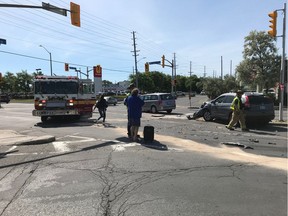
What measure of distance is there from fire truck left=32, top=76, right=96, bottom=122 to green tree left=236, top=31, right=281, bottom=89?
3178cm

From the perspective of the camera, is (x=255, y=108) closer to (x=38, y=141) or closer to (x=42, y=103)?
(x=38, y=141)

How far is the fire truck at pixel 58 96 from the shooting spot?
685 inches

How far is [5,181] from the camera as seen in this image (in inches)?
254

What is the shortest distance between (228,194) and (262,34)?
4223cm

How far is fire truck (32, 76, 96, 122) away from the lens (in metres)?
17.4

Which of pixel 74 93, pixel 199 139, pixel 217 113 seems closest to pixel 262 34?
pixel 217 113

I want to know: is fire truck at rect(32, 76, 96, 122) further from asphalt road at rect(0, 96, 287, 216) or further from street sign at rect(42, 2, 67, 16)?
asphalt road at rect(0, 96, 287, 216)

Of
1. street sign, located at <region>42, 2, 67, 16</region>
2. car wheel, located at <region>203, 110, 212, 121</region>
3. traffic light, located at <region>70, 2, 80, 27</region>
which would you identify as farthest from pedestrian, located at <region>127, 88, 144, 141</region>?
car wheel, located at <region>203, 110, 212, 121</region>

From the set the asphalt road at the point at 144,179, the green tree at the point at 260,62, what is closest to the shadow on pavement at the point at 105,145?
the asphalt road at the point at 144,179

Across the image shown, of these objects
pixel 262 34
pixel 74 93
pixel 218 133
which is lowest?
pixel 218 133

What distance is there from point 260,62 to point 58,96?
33.4 m

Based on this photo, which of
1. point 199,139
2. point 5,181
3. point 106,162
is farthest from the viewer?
point 199,139

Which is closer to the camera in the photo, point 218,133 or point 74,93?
point 218,133

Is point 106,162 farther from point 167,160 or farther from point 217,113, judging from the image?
point 217,113
